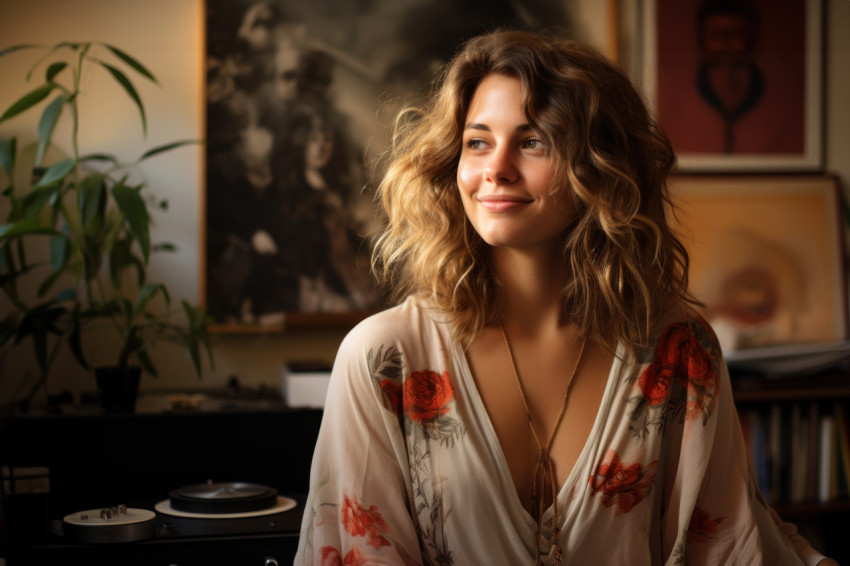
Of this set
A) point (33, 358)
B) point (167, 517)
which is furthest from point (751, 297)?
point (33, 358)

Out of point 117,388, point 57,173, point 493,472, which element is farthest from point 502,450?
point 57,173

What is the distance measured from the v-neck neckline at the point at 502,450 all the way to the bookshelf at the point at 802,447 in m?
1.21

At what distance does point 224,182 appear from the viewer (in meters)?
2.21

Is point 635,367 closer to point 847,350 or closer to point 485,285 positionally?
point 485,285

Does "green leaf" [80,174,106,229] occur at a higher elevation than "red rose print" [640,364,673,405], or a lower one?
higher

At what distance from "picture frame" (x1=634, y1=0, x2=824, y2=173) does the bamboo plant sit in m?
1.44

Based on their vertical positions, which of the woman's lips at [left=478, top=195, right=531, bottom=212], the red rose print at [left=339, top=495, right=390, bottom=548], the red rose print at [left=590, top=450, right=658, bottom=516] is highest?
the woman's lips at [left=478, top=195, right=531, bottom=212]

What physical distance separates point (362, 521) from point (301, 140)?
52.4 inches

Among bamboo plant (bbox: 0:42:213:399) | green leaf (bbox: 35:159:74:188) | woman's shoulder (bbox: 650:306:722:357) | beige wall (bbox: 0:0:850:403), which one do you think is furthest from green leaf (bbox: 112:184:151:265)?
woman's shoulder (bbox: 650:306:722:357)

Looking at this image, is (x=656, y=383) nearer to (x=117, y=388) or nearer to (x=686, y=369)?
(x=686, y=369)

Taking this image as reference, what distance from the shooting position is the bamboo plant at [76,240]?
1.83 meters

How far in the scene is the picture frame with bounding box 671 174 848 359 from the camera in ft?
8.39

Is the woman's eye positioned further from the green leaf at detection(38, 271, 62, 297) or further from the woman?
the green leaf at detection(38, 271, 62, 297)

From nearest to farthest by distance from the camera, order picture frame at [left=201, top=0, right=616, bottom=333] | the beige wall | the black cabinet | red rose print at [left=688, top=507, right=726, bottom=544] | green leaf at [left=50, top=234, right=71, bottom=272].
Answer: red rose print at [left=688, top=507, right=726, bottom=544], the black cabinet, green leaf at [left=50, top=234, right=71, bottom=272], the beige wall, picture frame at [left=201, top=0, right=616, bottom=333]
